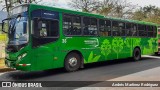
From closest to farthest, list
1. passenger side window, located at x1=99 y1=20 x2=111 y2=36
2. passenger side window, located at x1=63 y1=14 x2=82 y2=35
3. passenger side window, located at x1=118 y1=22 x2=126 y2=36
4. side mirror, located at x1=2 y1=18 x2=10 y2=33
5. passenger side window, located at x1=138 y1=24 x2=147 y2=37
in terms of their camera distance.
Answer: side mirror, located at x1=2 y1=18 x2=10 y2=33 < passenger side window, located at x1=63 y1=14 x2=82 y2=35 < passenger side window, located at x1=99 y1=20 x2=111 y2=36 < passenger side window, located at x1=118 y1=22 x2=126 y2=36 < passenger side window, located at x1=138 y1=24 x2=147 y2=37

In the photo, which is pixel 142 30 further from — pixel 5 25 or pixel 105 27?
pixel 5 25

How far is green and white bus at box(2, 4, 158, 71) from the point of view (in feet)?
32.0

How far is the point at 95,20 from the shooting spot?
1309 centimetres

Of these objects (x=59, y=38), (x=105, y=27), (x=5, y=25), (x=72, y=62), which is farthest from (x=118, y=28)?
(x=5, y=25)

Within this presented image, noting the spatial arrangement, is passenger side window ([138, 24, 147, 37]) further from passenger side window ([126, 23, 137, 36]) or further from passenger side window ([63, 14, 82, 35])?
passenger side window ([63, 14, 82, 35])

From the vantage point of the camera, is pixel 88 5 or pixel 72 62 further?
pixel 88 5

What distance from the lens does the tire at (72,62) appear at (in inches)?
A: 448

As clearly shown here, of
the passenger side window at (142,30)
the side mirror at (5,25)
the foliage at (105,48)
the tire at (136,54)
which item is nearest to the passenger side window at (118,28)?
the foliage at (105,48)

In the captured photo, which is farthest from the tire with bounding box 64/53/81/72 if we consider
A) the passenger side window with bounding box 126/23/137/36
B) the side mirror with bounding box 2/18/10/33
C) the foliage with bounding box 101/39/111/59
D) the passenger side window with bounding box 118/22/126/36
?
the passenger side window with bounding box 126/23/137/36

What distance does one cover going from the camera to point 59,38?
430 inches

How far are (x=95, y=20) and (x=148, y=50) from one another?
21.5 feet

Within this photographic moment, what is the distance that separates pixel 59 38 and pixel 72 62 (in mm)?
1349

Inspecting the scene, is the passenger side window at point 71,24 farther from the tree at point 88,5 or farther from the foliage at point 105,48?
the tree at point 88,5

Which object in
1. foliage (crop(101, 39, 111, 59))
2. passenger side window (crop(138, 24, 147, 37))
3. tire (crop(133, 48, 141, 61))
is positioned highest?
passenger side window (crop(138, 24, 147, 37))
